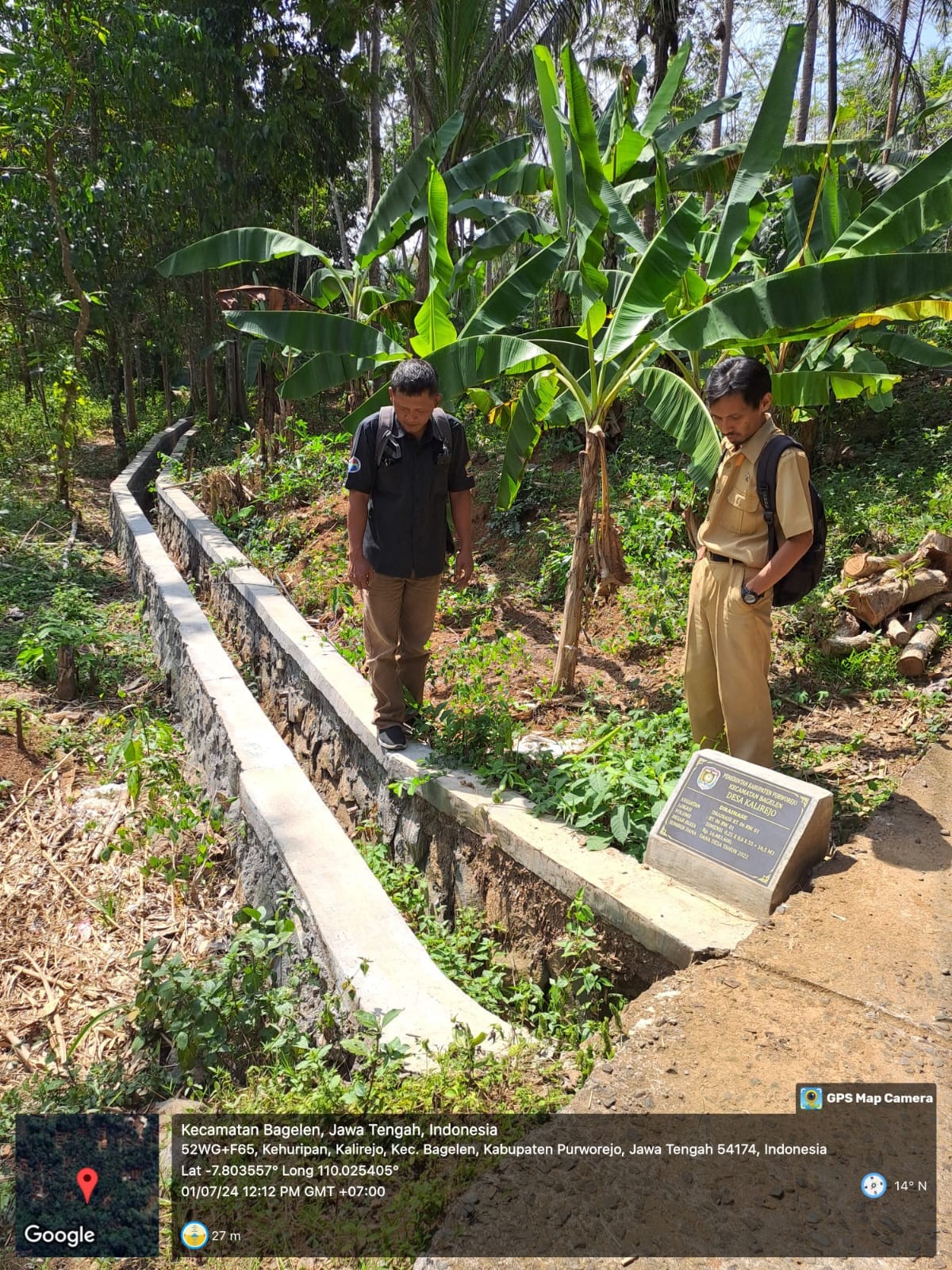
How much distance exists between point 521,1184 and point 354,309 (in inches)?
313

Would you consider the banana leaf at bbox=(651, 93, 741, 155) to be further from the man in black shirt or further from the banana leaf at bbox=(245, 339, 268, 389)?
the banana leaf at bbox=(245, 339, 268, 389)

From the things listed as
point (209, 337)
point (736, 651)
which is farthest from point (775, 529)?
point (209, 337)

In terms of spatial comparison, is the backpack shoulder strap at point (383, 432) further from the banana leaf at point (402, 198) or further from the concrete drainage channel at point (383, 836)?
the banana leaf at point (402, 198)

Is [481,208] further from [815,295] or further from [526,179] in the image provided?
[815,295]

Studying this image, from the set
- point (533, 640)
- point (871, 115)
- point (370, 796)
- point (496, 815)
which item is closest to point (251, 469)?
point (533, 640)

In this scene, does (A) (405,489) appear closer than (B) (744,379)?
No

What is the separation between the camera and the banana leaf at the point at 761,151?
3.57m

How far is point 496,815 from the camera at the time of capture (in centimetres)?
339

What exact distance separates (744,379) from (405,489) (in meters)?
1.55

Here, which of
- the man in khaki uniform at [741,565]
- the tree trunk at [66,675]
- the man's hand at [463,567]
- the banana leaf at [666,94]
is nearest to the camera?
the man in khaki uniform at [741,565]

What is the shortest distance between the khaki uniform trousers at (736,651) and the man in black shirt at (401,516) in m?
1.18

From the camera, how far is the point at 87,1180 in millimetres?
2449

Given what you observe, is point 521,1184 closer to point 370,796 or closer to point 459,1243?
point 459,1243

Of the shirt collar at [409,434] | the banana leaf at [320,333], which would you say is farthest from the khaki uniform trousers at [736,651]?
the banana leaf at [320,333]
